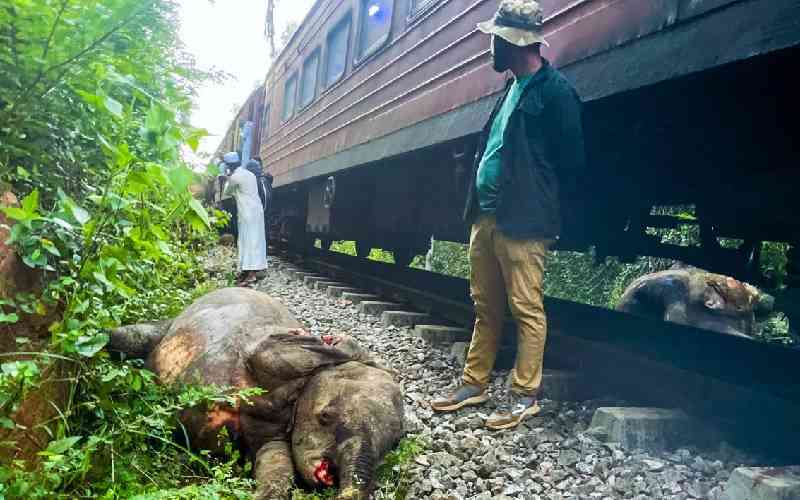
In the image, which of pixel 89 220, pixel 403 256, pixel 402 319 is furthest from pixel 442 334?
pixel 403 256

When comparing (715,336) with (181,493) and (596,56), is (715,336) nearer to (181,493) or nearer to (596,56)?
(596,56)

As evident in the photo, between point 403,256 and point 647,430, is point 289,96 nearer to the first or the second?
point 403,256

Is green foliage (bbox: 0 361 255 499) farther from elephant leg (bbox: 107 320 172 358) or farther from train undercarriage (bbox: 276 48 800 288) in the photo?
train undercarriage (bbox: 276 48 800 288)

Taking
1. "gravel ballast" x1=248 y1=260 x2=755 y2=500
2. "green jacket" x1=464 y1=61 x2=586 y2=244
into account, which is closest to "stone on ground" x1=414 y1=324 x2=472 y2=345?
"gravel ballast" x1=248 y1=260 x2=755 y2=500

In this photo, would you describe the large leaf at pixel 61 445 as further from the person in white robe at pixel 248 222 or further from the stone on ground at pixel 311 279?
the stone on ground at pixel 311 279

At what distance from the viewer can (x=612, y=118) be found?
3.72 meters

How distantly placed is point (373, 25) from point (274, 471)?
5.95 meters

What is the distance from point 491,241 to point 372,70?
4.31m

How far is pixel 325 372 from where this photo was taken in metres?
2.87

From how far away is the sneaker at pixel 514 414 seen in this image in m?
3.04

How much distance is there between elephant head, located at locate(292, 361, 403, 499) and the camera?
232 centimetres

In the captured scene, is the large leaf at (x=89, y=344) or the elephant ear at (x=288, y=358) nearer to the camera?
the large leaf at (x=89, y=344)

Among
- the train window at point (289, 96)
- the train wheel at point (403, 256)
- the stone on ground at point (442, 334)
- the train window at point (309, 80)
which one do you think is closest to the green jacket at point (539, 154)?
the stone on ground at point (442, 334)

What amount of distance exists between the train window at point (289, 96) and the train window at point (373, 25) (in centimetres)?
482
